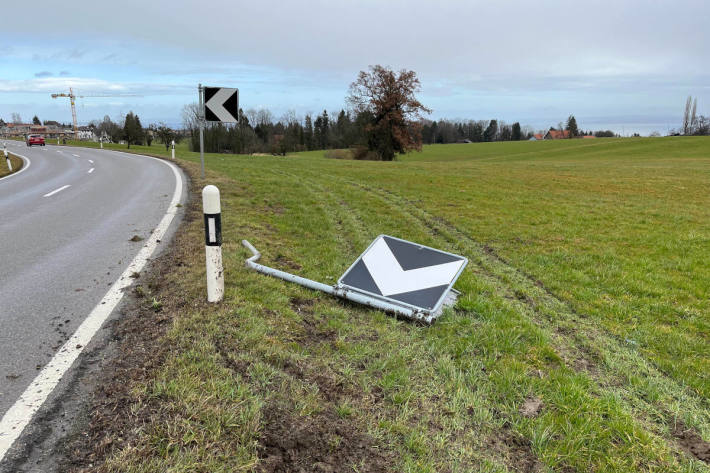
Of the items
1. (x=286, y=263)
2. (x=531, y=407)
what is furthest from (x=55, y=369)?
(x=531, y=407)

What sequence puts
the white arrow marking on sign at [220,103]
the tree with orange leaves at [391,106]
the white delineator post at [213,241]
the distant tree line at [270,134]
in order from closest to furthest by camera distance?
1. the white delineator post at [213,241]
2. the white arrow marking on sign at [220,103]
3. the tree with orange leaves at [391,106]
4. the distant tree line at [270,134]

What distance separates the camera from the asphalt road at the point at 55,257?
3107 millimetres

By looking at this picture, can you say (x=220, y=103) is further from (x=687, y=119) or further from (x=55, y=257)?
(x=687, y=119)

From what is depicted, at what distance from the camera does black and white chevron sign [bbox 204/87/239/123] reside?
10.7 m

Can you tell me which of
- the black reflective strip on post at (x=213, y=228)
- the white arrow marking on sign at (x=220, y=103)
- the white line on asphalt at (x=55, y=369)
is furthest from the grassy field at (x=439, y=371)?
the white arrow marking on sign at (x=220, y=103)

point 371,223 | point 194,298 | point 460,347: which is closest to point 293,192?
point 371,223

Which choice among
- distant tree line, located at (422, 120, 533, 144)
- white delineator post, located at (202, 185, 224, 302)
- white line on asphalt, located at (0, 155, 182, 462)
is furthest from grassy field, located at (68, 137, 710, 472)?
distant tree line, located at (422, 120, 533, 144)

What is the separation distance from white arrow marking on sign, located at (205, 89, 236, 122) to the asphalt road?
8.32ft

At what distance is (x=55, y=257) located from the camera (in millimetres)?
5398

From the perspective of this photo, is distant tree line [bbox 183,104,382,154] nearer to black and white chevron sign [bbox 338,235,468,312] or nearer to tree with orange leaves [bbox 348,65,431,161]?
tree with orange leaves [bbox 348,65,431,161]

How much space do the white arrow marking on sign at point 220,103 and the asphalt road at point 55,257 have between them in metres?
2.54

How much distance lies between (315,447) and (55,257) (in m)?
4.98

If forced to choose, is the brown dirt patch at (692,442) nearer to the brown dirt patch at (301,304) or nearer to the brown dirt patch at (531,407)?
the brown dirt patch at (531,407)

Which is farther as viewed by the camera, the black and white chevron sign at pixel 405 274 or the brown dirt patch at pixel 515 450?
the black and white chevron sign at pixel 405 274
